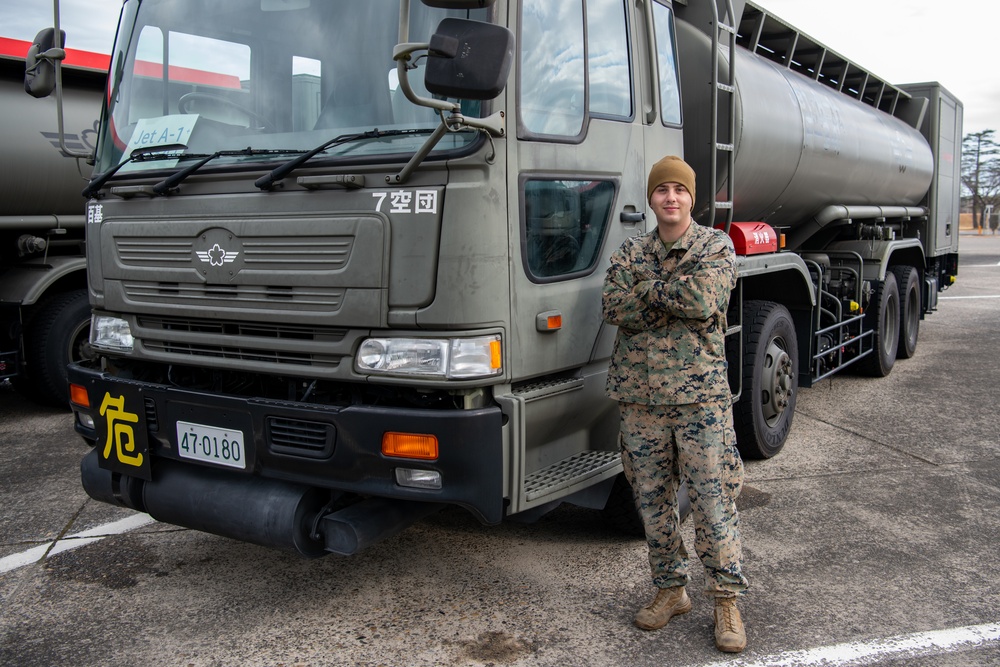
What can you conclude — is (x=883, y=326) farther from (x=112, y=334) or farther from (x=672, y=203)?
(x=112, y=334)

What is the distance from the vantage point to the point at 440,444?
292cm

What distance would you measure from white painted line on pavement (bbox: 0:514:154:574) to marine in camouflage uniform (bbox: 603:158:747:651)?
2.63 metres

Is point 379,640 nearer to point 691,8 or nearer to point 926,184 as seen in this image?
point 691,8

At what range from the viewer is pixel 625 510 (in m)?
4.04

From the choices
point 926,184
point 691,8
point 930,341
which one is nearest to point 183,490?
point 691,8

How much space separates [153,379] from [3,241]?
384 cm

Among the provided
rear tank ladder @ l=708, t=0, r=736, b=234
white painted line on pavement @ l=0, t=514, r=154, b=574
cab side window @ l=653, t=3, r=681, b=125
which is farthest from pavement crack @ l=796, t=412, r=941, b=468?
white painted line on pavement @ l=0, t=514, r=154, b=574

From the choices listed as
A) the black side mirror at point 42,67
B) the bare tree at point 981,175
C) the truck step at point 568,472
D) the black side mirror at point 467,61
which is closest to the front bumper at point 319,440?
the truck step at point 568,472

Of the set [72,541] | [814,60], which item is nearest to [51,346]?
[72,541]

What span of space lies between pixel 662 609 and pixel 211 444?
188 cm

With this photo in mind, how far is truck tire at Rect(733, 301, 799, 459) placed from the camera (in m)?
5.00

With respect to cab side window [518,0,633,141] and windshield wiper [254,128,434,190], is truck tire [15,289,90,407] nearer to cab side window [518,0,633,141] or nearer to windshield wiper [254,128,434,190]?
windshield wiper [254,128,434,190]

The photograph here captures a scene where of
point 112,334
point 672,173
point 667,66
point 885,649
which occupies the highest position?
point 667,66

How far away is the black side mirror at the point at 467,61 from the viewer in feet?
8.60
